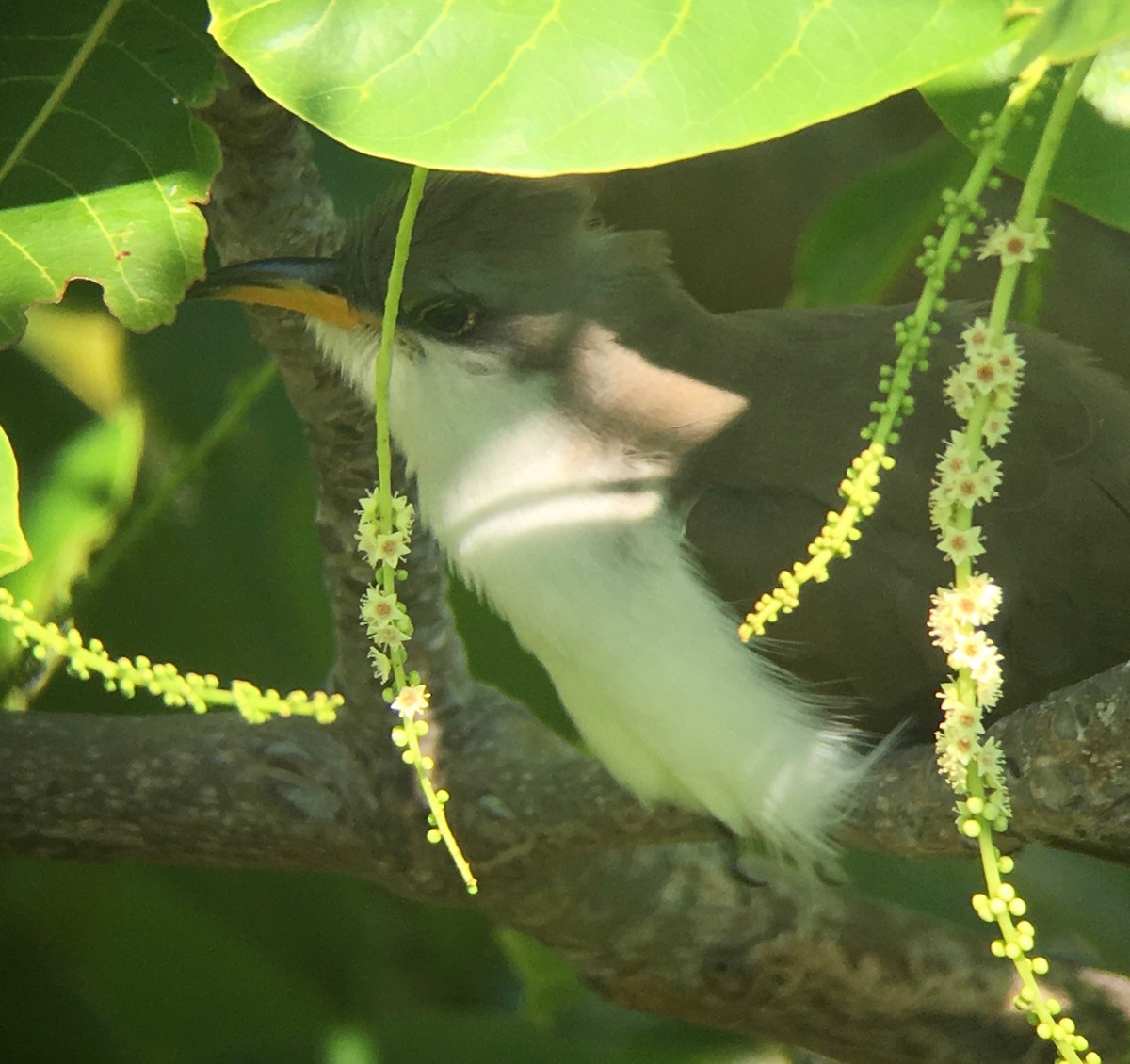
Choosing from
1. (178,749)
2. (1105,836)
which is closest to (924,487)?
(1105,836)

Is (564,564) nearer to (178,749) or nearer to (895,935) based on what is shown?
(178,749)

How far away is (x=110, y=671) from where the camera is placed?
3.87 ft

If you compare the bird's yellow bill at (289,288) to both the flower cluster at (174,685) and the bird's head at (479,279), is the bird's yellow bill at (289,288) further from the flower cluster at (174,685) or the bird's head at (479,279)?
the flower cluster at (174,685)

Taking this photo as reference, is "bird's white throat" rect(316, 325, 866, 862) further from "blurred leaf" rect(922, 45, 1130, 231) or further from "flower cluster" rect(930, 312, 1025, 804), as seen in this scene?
"flower cluster" rect(930, 312, 1025, 804)

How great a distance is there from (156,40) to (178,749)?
1.15 metres

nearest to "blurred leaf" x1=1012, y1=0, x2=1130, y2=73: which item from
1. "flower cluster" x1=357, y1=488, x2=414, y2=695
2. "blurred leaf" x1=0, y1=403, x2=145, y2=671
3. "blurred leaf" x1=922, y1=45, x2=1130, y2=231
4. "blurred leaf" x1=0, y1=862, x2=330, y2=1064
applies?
"blurred leaf" x1=922, y1=45, x2=1130, y2=231

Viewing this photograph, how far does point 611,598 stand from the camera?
2.14 meters

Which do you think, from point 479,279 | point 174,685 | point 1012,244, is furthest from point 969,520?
point 479,279

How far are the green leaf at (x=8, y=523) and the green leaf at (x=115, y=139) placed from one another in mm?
283

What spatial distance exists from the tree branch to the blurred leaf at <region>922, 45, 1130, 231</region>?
3.04 ft

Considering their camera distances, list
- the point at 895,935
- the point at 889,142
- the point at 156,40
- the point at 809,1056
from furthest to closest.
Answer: the point at 889,142 < the point at 809,1056 < the point at 895,935 < the point at 156,40

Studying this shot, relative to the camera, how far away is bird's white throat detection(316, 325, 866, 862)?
2.15 m

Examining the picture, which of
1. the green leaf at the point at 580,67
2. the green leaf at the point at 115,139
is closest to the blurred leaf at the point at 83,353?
the green leaf at the point at 115,139

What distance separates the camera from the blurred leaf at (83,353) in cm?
294
